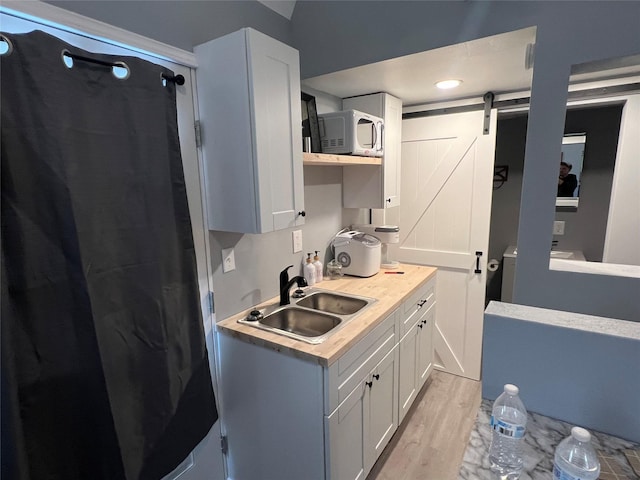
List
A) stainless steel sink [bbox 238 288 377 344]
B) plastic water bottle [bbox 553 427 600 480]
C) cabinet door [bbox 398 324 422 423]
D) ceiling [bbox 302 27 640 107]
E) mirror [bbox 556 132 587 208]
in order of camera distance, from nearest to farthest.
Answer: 1. plastic water bottle [bbox 553 427 600 480]
2. ceiling [bbox 302 27 640 107]
3. stainless steel sink [bbox 238 288 377 344]
4. cabinet door [bbox 398 324 422 423]
5. mirror [bbox 556 132 587 208]

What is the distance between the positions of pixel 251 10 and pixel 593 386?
2155mm

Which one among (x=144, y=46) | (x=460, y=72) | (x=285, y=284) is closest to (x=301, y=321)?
(x=285, y=284)

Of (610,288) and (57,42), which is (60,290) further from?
(610,288)

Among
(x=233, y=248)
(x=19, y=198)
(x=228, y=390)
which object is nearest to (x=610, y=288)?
(x=233, y=248)

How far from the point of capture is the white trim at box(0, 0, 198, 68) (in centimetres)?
101

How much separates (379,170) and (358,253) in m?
0.62

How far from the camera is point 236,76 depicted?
1.40 meters

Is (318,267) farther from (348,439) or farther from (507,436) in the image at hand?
(507,436)

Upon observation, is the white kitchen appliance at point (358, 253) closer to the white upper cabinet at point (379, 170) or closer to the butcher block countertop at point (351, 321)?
the butcher block countertop at point (351, 321)

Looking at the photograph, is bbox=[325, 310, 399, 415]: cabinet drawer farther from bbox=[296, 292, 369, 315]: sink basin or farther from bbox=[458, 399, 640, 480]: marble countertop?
bbox=[458, 399, 640, 480]: marble countertop

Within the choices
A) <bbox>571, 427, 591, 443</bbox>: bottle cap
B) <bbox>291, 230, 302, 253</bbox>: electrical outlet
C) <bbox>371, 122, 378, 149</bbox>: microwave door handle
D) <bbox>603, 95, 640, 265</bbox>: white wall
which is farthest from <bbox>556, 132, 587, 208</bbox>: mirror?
<bbox>571, 427, 591, 443</bbox>: bottle cap

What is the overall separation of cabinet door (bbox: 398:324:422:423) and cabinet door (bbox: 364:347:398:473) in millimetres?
76

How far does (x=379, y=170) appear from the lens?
2.46 m

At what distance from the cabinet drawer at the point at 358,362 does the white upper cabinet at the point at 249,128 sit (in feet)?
2.18
